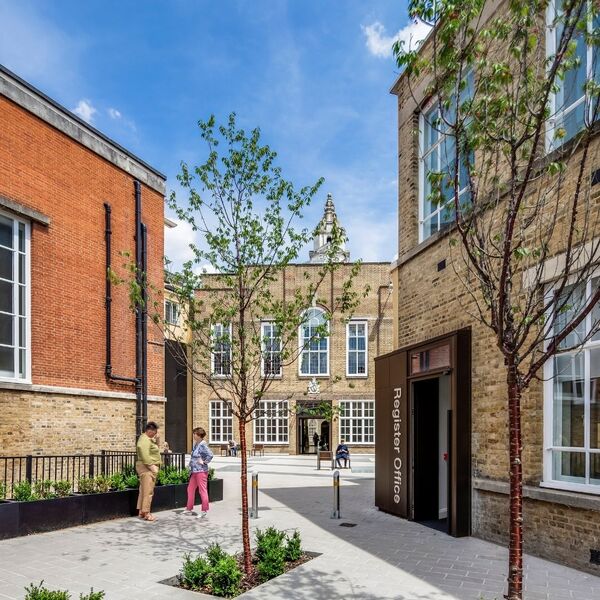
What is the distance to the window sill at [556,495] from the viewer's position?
663cm

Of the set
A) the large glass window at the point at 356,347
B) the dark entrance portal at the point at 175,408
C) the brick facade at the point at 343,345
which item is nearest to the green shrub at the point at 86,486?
the dark entrance portal at the point at 175,408

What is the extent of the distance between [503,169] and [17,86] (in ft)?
31.8

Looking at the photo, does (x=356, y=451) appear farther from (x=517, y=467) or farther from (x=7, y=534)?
(x=517, y=467)

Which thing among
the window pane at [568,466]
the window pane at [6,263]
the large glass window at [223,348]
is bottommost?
the window pane at [568,466]

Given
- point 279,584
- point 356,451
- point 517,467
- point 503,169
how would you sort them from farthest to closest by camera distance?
point 356,451 < point 503,169 < point 279,584 < point 517,467

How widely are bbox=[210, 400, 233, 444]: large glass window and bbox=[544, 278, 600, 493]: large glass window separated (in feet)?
89.0

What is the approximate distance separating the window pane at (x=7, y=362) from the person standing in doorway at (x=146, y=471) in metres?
3.17

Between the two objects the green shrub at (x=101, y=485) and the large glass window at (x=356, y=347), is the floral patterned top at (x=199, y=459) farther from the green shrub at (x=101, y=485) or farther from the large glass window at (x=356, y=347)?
the large glass window at (x=356, y=347)

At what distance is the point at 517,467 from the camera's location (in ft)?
13.6

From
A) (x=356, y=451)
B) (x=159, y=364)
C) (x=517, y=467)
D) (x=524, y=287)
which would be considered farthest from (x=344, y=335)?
(x=517, y=467)

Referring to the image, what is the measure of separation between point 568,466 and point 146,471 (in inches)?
278

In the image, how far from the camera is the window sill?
261 inches

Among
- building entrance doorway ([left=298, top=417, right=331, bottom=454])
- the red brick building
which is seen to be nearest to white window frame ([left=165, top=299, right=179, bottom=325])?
the red brick building

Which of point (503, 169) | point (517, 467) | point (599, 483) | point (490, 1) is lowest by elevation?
point (599, 483)
